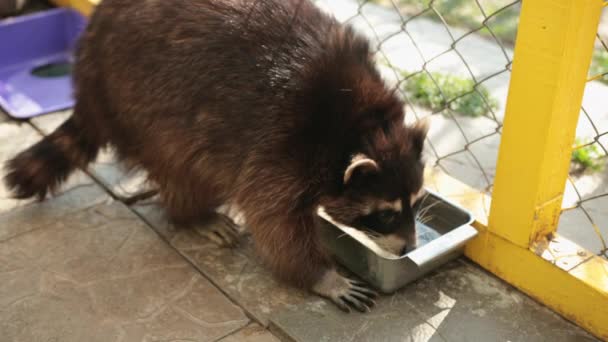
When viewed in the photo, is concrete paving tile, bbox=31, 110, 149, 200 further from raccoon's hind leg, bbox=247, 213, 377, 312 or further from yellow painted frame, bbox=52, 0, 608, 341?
yellow painted frame, bbox=52, 0, 608, 341

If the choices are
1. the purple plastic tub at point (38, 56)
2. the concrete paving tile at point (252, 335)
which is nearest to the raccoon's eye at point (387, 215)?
the concrete paving tile at point (252, 335)

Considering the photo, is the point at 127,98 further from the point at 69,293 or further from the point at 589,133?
the point at 589,133

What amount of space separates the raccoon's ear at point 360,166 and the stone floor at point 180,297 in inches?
21.9

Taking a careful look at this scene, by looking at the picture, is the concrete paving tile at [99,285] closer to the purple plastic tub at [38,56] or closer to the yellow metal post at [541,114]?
the yellow metal post at [541,114]

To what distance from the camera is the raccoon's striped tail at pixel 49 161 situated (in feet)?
11.2

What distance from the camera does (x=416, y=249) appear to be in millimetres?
2877

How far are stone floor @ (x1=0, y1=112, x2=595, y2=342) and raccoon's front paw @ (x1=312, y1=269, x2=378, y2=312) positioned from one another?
0.04 meters

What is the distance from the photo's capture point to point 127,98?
10.3 feet

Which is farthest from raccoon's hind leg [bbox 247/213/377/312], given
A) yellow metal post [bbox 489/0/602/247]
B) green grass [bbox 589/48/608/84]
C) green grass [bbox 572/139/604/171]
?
green grass [bbox 589/48/608/84]

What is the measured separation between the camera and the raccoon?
113 inches

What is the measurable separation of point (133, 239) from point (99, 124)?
0.53 metres

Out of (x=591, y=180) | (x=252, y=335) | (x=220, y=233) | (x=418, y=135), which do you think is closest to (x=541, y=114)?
(x=418, y=135)

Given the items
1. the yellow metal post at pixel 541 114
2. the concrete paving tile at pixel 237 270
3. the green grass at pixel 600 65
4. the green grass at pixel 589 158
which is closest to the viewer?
the yellow metal post at pixel 541 114

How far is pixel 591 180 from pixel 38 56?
11.5ft
